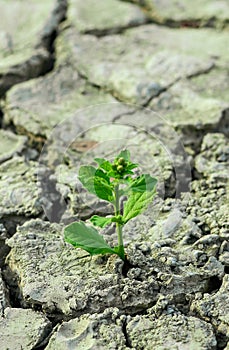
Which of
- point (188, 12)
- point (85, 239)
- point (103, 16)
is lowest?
point (188, 12)

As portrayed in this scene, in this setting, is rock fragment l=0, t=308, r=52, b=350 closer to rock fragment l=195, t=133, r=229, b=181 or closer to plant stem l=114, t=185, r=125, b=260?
plant stem l=114, t=185, r=125, b=260

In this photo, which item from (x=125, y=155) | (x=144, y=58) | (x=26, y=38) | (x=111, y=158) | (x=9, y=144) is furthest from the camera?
(x=26, y=38)

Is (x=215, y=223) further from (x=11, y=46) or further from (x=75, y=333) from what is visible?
(x=11, y=46)

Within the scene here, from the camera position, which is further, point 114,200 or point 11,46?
point 11,46

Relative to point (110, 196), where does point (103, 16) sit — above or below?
below

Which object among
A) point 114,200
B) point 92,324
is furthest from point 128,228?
point 92,324

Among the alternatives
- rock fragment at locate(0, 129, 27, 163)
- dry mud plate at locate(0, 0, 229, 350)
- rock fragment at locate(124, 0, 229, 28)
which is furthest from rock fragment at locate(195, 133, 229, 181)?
rock fragment at locate(124, 0, 229, 28)

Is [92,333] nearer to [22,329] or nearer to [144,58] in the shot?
[22,329]

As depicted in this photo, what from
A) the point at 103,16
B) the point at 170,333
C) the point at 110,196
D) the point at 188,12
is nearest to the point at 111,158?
the point at 110,196
